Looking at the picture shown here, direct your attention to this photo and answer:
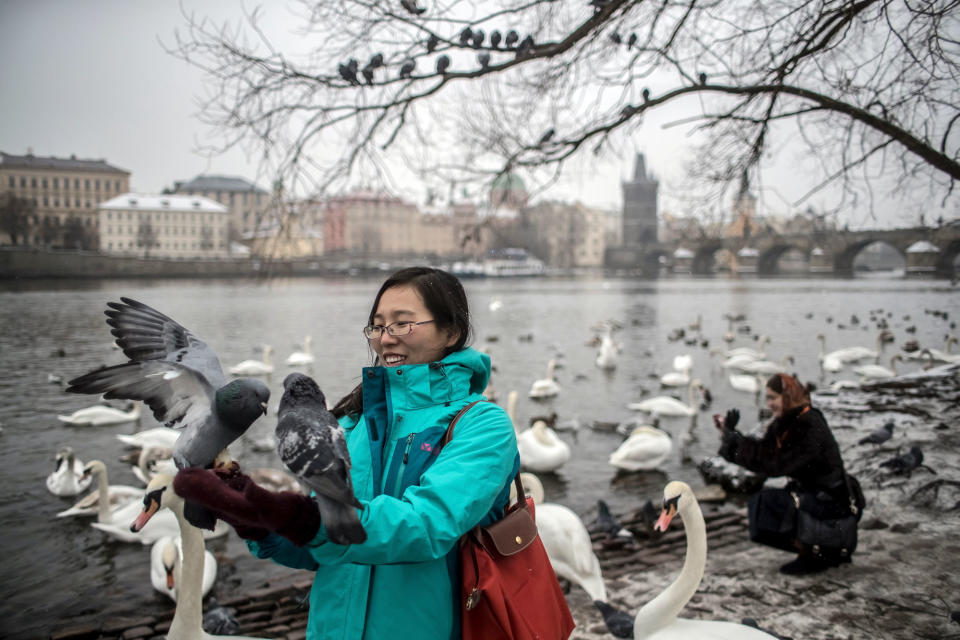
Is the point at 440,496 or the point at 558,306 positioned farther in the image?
the point at 558,306

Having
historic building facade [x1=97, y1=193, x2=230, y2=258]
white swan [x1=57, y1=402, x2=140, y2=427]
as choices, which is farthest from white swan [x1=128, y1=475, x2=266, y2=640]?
historic building facade [x1=97, y1=193, x2=230, y2=258]

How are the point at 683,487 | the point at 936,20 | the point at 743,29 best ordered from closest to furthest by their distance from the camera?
the point at 683,487 < the point at 936,20 < the point at 743,29

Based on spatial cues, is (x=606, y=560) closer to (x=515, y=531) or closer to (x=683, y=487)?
(x=683, y=487)

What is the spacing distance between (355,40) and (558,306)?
2944 centimetres

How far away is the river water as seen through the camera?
5.54 metres

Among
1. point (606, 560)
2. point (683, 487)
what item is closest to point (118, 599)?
point (606, 560)

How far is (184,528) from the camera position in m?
3.08

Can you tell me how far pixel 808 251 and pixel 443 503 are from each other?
3197 cm

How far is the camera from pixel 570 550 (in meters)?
4.23

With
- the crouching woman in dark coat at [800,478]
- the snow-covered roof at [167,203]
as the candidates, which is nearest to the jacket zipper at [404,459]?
the crouching woman in dark coat at [800,478]

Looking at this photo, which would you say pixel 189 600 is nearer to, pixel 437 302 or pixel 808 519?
pixel 437 302

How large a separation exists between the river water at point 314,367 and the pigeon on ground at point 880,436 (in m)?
1.74

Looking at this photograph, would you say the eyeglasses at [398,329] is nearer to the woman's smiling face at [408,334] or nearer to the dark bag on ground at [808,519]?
the woman's smiling face at [408,334]

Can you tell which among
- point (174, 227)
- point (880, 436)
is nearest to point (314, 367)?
point (880, 436)
